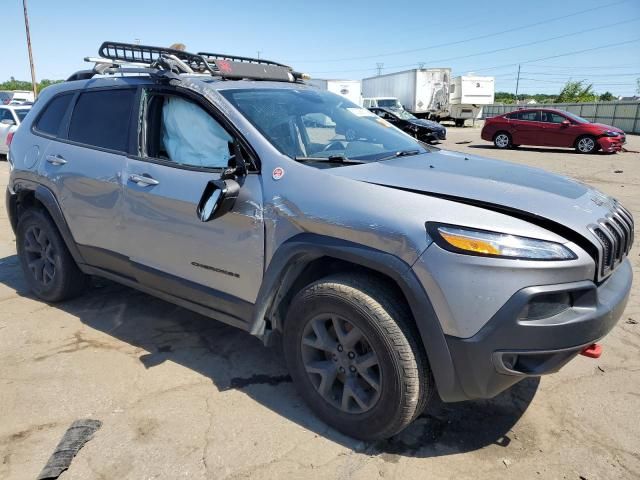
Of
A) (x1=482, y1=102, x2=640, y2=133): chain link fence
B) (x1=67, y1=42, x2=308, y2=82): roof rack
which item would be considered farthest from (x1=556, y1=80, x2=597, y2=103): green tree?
(x1=67, y1=42, x2=308, y2=82): roof rack

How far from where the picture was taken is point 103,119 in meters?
3.66

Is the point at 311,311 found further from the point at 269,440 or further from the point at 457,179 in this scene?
the point at 457,179

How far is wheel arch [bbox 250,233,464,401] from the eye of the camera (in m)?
2.18

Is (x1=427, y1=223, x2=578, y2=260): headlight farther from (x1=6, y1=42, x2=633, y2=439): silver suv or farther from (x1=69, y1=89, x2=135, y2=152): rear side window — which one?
(x1=69, y1=89, x2=135, y2=152): rear side window

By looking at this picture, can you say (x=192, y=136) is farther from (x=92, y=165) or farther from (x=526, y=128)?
(x=526, y=128)

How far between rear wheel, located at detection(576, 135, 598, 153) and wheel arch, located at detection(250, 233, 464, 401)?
16.9m

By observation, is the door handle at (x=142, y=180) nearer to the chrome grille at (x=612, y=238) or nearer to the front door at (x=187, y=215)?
the front door at (x=187, y=215)

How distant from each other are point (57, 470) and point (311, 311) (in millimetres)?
1395

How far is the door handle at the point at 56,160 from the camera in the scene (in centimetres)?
382

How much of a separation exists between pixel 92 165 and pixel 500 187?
2750 millimetres

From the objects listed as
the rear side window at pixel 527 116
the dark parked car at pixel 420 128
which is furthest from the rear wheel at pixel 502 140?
the dark parked car at pixel 420 128

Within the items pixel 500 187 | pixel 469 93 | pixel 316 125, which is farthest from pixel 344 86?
pixel 500 187

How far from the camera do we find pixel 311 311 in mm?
2549

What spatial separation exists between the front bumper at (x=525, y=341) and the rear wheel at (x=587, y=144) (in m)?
16.7
